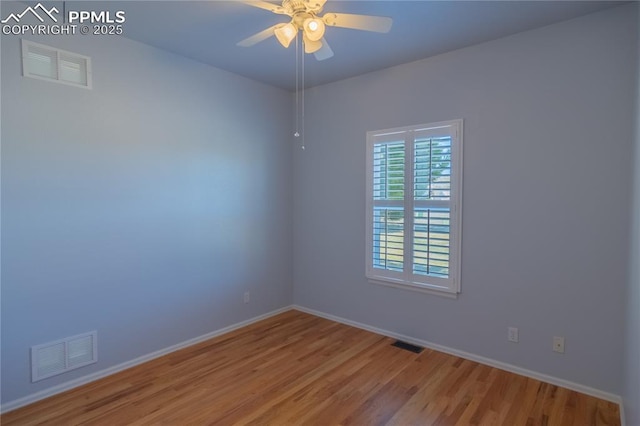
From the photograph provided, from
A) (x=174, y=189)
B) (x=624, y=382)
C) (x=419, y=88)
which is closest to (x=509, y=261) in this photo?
(x=624, y=382)

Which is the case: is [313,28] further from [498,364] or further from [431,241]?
[498,364]

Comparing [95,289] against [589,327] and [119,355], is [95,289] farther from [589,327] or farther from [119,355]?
[589,327]

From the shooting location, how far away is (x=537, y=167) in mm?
2689

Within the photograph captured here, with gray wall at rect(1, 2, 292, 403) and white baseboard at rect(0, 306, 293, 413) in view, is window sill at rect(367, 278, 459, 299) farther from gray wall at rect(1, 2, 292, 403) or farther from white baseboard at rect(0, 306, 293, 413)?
white baseboard at rect(0, 306, 293, 413)

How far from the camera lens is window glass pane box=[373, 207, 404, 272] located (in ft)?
11.2

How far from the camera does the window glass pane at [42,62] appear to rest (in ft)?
7.83

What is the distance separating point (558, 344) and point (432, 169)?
5.55 ft

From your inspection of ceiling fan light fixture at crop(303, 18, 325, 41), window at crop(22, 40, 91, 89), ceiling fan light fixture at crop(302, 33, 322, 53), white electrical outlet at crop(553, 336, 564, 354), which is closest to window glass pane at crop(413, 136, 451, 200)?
white electrical outlet at crop(553, 336, 564, 354)

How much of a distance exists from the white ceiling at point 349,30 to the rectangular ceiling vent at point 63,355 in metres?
2.40

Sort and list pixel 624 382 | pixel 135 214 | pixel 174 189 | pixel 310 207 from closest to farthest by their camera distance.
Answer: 1. pixel 624 382
2. pixel 135 214
3. pixel 174 189
4. pixel 310 207

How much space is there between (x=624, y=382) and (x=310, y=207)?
3117mm

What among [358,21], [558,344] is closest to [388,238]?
[558,344]

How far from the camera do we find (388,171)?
11.5 feet

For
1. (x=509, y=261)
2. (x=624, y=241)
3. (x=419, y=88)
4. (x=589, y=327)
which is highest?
(x=419, y=88)
